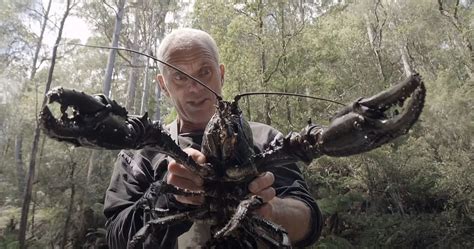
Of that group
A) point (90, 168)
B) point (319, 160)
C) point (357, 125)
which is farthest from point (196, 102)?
point (90, 168)

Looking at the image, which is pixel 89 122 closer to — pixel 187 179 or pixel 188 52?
pixel 187 179

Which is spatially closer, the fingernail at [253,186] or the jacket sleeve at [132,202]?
the fingernail at [253,186]

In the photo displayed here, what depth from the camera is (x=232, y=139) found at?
2.12 m

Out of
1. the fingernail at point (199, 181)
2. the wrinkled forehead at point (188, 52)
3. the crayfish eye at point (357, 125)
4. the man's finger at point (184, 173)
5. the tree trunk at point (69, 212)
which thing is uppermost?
the wrinkled forehead at point (188, 52)

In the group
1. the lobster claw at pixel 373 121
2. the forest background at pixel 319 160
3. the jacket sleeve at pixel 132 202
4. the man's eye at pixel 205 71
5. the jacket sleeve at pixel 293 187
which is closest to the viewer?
the lobster claw at pixel 373 121

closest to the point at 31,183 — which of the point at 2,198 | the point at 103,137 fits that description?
the point at 2,198

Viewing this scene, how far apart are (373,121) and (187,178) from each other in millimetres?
1071

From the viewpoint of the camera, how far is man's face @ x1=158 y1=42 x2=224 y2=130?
306 centimetres

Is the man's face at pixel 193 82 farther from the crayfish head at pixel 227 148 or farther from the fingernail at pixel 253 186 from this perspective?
the fingernail at pixel 253 186

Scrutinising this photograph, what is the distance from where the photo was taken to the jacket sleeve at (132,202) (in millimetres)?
2473

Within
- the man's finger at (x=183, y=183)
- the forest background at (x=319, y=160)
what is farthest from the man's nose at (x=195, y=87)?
the forest background at (x=319, y=160)

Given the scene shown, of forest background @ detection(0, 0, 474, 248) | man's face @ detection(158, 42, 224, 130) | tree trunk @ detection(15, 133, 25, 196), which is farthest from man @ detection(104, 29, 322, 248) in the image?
tree trunk @ detection(15, 133, 25, 196)

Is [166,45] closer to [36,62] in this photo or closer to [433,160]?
[433,160]

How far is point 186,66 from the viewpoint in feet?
10.2
